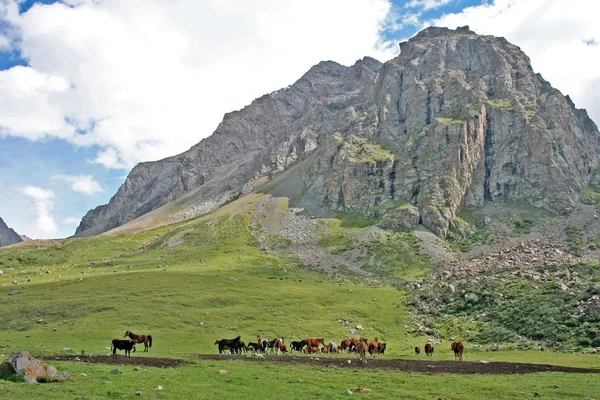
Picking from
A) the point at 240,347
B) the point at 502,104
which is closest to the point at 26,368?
the point at 240,347

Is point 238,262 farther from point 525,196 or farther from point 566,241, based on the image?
point 525,196

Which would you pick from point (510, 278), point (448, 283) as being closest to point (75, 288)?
point (448, 283)

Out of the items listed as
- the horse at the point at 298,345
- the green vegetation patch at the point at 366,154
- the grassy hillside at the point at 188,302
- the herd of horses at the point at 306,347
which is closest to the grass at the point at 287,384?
the herd of horses at the point at 306,347

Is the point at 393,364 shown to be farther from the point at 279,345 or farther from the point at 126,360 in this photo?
the point at 126,360

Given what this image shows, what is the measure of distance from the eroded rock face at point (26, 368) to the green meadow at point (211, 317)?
3.97ft

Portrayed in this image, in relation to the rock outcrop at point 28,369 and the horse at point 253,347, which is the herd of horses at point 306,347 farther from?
the rock outcrop at point 28,369

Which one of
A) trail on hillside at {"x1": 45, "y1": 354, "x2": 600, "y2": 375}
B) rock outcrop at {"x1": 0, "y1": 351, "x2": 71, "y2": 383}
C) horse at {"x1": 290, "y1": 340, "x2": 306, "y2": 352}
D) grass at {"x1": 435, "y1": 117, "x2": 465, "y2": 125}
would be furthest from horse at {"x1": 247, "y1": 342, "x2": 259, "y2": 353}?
grass at {"x1": 435, "y1": 117, "x2": 465, "y2": 125}

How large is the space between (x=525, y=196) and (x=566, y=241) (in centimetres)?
3895

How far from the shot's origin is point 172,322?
6712 cm

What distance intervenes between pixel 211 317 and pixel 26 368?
4817cm

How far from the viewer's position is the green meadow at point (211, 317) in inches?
1037

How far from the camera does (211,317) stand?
71188 mm

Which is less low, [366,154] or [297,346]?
[366,154]

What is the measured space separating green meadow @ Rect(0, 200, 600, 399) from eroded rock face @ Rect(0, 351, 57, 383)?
121 cm
